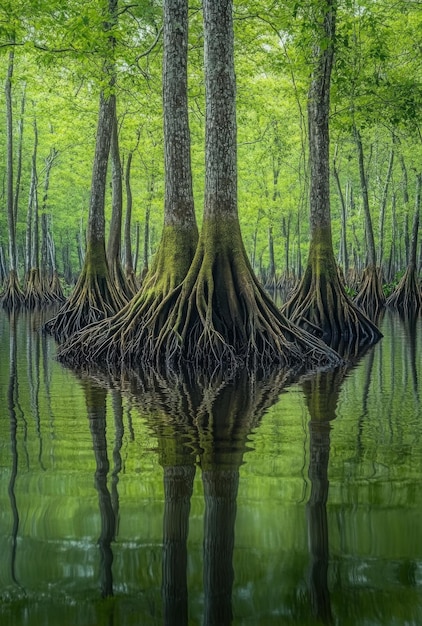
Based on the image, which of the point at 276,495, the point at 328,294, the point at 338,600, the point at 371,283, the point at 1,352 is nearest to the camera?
the point at 338,600

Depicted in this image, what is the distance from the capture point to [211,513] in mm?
2537

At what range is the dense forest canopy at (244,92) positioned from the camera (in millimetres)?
9914

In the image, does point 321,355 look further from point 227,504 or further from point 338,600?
point 338,600

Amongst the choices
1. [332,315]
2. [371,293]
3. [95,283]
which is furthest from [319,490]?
[371,293]

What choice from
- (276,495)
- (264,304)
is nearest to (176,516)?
(276,495)

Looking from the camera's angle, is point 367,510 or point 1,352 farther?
point 1,352

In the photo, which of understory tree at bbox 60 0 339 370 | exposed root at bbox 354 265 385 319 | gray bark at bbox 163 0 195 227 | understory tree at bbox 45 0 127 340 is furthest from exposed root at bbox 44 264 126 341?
exposed root at bbox 354 265 385 319

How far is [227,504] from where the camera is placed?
2.64 m

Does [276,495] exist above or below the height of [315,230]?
below

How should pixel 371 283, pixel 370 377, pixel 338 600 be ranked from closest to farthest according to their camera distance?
pixel 338 600, pixel 370 377, pixel 371 283

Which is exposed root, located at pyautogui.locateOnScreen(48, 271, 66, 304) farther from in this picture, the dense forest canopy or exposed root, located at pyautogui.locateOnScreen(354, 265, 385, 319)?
exposed root, located at pyautogui.locateOnScreen(354, 265, 385, 319)

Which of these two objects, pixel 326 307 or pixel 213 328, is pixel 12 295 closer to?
pixel 326 307

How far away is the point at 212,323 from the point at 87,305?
4.75 metres

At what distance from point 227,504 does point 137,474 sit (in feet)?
2.08
